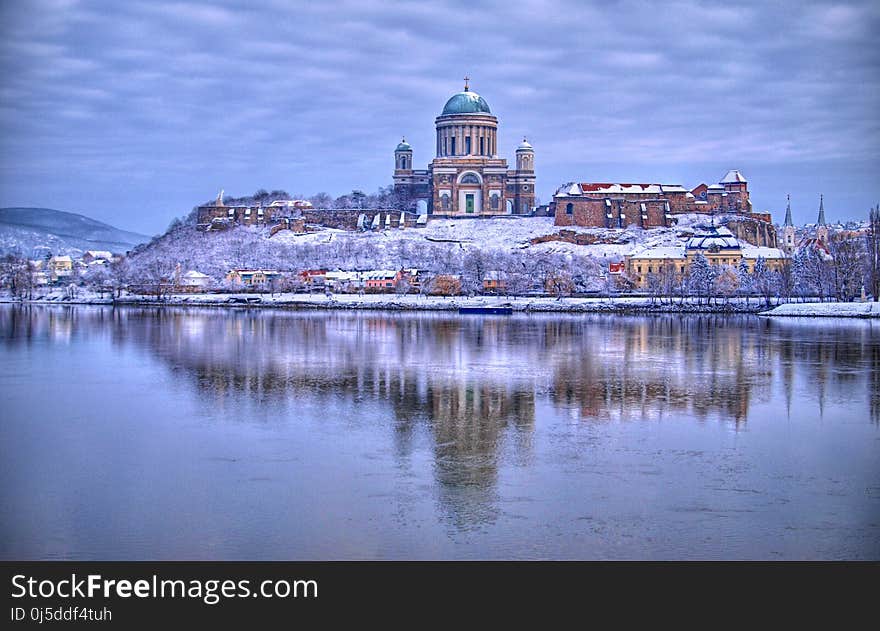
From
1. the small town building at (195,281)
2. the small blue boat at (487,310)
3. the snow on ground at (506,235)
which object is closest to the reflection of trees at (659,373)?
the small blue boat at (487,310)

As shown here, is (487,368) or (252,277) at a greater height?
(252,277)

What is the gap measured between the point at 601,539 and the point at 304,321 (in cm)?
2719

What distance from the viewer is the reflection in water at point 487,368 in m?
12.6

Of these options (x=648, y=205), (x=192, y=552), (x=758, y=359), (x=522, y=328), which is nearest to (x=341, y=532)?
(x=192, y=552)

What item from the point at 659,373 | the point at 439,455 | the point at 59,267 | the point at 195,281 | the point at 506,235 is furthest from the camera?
the point at 59,267

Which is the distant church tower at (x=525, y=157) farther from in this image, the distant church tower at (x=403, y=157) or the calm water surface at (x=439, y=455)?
the calm water surface at (x=439, y=455)

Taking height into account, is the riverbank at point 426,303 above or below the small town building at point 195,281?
below

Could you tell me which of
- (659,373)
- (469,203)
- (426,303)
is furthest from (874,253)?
(469,203)

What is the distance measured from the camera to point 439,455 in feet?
35.9

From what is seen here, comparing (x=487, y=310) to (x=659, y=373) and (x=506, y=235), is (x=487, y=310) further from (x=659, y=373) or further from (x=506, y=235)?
(x=659, y=373)

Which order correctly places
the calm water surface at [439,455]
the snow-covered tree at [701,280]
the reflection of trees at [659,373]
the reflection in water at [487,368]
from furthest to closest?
the snow-covered tree at [701,280], the reflection of trees at [659,373], the reflection in water at [487,368], the calm water surface at [439,455]

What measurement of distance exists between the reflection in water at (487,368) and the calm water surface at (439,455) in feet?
0.25

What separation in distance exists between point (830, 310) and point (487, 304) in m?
13.2
